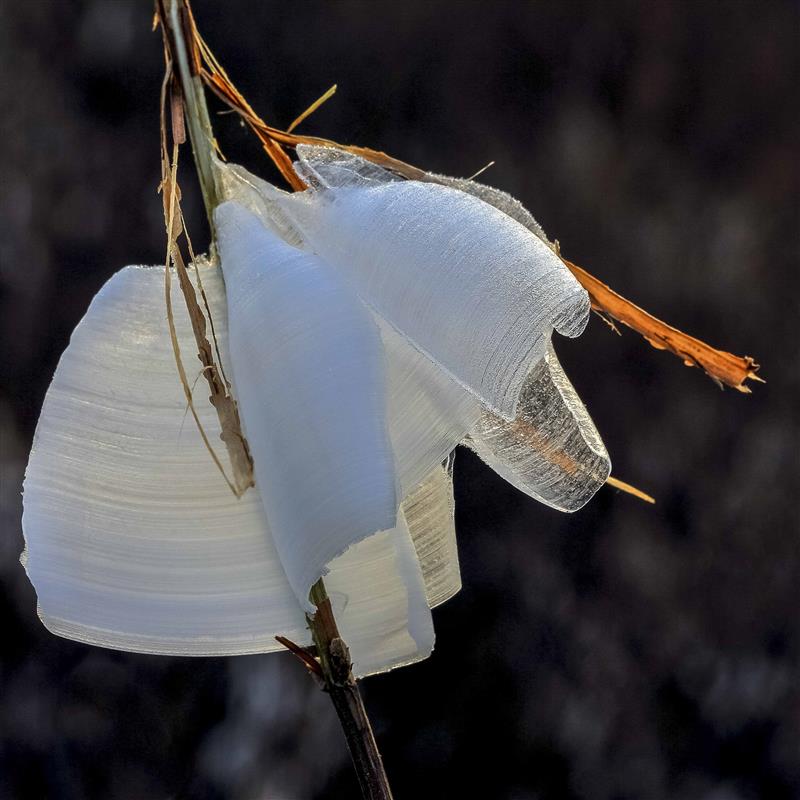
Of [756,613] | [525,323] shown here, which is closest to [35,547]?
[525,323]

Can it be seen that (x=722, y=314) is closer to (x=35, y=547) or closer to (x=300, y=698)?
(x=300, y=698)

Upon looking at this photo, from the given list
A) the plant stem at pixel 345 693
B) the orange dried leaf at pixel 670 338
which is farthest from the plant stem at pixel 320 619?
the orange dried leaf at pixel 670 338

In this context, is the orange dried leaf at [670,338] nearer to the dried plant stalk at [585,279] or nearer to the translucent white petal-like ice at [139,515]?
the dried plant stalk at [585,279]

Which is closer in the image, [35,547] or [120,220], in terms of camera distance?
[35,547]

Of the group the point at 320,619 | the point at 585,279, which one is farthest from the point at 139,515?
the point at 585,279

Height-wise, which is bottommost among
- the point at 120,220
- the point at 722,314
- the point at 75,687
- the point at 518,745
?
the point at 518,745

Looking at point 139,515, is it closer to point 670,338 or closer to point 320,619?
point 320,619

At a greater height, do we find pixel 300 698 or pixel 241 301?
pixel 241 301
